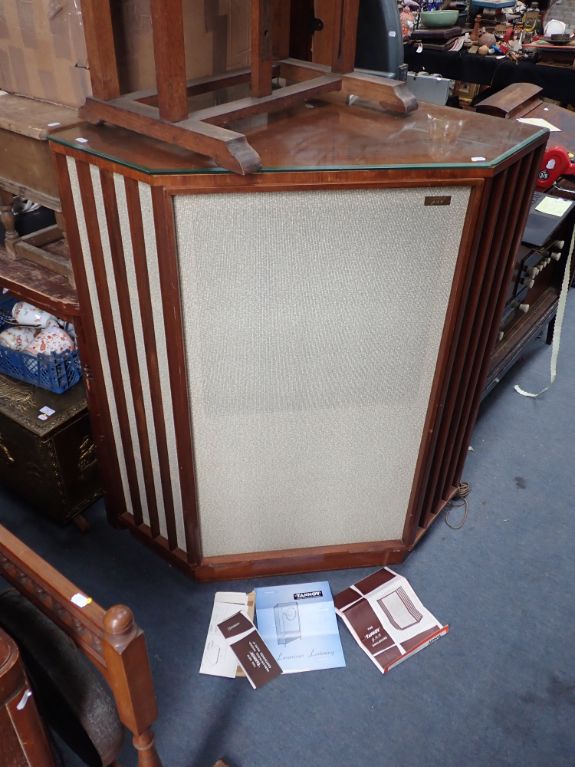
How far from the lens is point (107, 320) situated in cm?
139

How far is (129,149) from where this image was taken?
1.15 m

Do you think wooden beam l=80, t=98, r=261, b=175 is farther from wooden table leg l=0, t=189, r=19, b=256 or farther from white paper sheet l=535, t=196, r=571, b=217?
white paper sheet l=535, t=196, r=571, b=217

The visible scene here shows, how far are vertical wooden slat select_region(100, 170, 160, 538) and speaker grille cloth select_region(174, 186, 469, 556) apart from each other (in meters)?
0.15

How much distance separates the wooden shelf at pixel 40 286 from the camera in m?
1.46

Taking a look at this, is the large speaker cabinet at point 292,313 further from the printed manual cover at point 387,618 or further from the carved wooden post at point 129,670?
the carved wooden post at point 129,670

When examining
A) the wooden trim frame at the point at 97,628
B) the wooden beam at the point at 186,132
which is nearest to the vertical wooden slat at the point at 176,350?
the wooden beam at the point at 186,132

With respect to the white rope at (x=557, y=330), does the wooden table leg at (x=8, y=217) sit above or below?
above

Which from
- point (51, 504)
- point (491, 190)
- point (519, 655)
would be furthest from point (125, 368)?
point (519, 655)

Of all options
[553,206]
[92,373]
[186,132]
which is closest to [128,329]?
[92,373]

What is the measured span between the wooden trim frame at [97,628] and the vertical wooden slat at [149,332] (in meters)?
0.51

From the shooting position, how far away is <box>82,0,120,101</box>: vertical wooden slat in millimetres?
1124

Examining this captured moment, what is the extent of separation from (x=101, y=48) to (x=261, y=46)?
29 centimetres

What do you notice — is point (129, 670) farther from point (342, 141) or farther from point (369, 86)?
point (369, 86)

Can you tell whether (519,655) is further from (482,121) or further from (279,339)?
(482,121)
